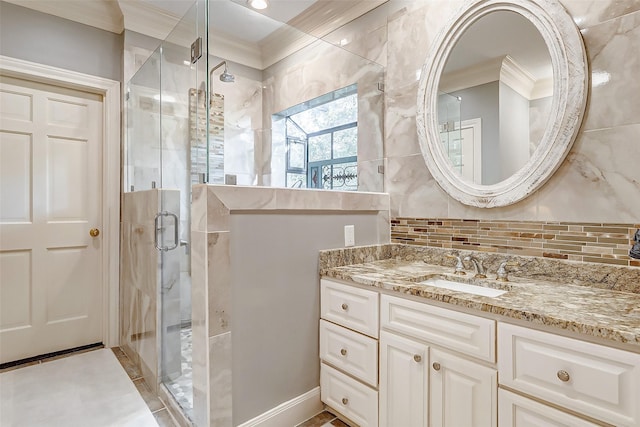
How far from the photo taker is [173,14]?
2684 millimetres

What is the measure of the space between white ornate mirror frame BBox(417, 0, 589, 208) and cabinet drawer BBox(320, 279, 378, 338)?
0.74 metres

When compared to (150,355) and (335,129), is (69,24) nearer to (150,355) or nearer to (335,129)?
(335,129)

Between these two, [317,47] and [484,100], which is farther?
[317,47]

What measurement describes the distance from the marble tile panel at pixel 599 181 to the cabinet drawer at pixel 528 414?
80cm

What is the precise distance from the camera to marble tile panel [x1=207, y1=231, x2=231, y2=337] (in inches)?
55.3

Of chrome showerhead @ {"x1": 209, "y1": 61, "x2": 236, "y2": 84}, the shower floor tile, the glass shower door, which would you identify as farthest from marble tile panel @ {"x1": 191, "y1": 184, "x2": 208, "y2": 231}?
the shower floor tile

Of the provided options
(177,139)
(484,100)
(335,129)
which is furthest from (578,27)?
(177,139)

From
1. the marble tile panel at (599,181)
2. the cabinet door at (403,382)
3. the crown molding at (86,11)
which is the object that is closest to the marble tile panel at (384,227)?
the cabinet door at (403,382)

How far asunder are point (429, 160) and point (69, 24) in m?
2.78

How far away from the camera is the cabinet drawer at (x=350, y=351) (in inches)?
61.6

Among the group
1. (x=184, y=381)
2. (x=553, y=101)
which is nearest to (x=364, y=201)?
(x=553, y=101)

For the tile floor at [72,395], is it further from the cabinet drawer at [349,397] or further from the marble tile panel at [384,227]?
the marble tile panel at [384,227]

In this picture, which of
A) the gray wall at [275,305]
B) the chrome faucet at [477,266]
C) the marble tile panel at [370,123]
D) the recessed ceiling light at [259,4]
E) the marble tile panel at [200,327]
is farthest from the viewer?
the recessed ceiling light at [259,4]

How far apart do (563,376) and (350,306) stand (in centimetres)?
86
